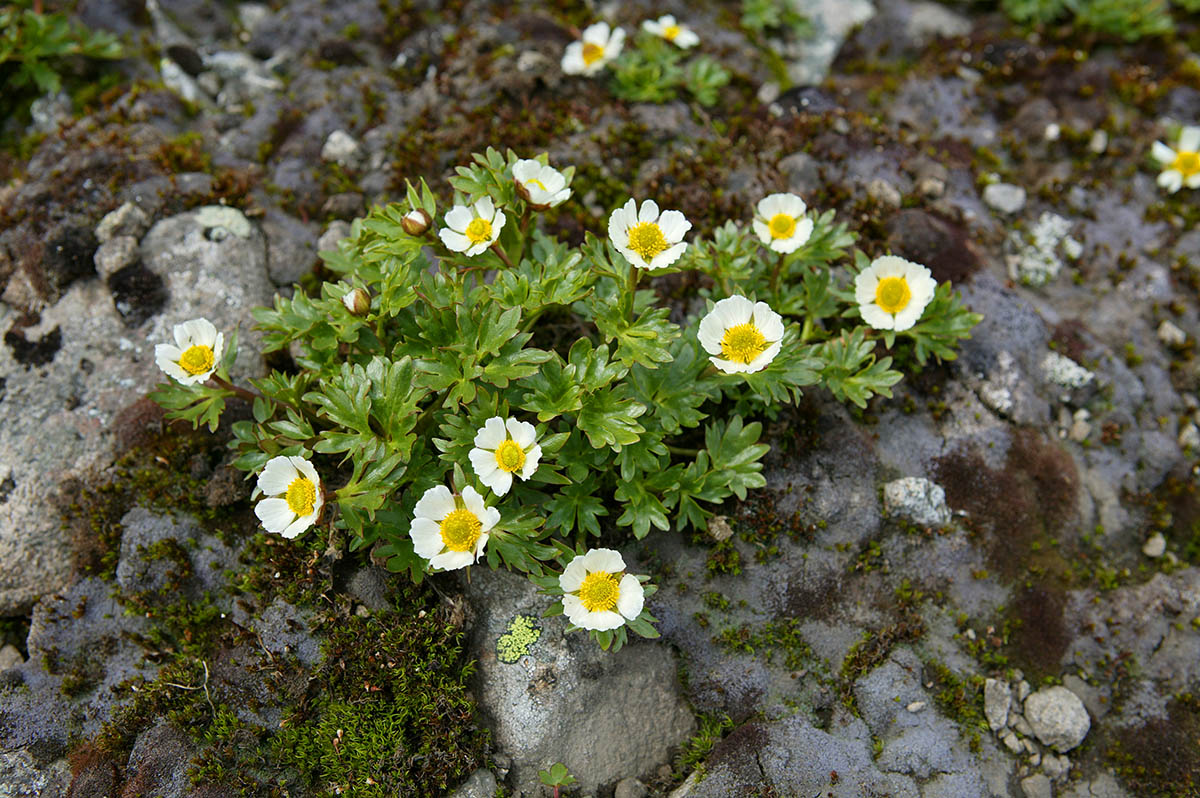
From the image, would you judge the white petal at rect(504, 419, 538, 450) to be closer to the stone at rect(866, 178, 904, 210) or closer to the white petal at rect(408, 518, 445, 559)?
the white petal at rect(408, 518, 445, 559)

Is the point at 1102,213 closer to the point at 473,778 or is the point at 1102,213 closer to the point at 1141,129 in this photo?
the point at 1141,129

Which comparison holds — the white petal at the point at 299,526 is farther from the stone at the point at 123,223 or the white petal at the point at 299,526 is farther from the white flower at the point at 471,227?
the stone at the point at 123,223

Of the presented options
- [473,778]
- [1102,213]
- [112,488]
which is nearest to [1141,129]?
[1102,213]

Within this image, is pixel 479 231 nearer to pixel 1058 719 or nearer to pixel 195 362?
pixel 195 362

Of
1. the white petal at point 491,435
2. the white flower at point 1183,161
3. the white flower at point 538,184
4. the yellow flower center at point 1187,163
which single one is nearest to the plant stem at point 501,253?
the white flower at point 538,184

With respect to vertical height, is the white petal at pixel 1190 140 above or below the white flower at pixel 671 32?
below

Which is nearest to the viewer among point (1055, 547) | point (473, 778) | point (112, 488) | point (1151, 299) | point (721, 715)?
point (473, 778)

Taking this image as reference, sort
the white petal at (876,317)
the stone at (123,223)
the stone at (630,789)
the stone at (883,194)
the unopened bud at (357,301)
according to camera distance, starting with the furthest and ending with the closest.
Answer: the stone at (883,194), the stone at (123,223), the white petal at (876,317), the unopened bud at (357,301), the stone at (630,789)
